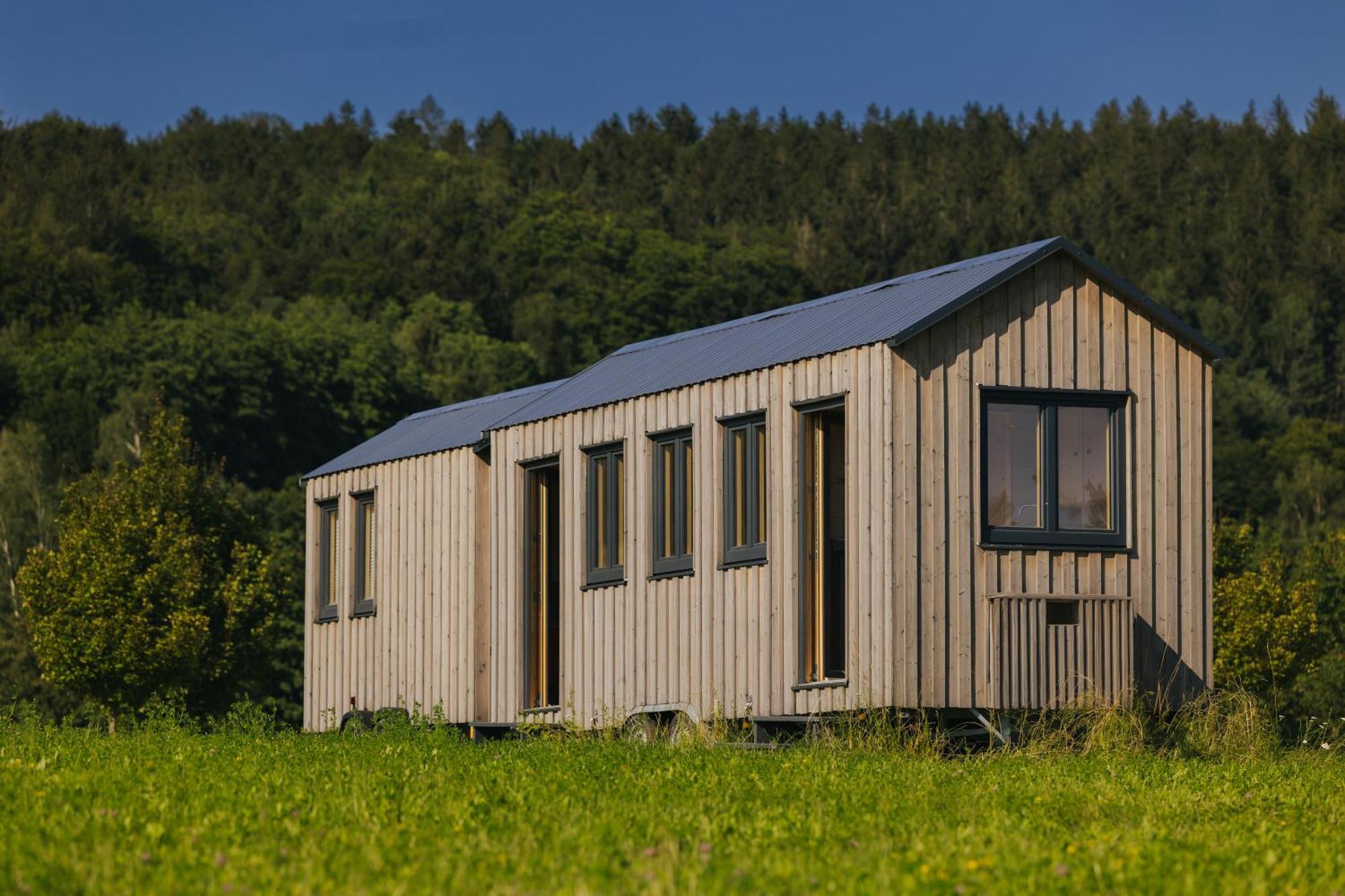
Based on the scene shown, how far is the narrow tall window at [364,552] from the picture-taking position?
2686cm

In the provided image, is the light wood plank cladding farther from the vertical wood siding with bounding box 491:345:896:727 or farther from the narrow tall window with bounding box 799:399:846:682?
the narrow tall window with bounding box 799:399:846:682

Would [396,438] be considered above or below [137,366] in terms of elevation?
below

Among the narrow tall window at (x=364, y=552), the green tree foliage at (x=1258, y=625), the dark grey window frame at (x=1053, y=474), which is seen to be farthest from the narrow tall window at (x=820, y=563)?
the green tree foliage at (x=1258, y=625)

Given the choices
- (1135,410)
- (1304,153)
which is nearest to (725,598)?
(1135,410)

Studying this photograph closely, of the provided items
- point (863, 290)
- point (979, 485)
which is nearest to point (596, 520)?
point (863, 290)

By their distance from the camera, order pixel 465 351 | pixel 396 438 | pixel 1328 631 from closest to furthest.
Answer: pixel 396 438 → pixel 1328 631 → pixel 465 351

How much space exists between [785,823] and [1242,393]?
8672 cm

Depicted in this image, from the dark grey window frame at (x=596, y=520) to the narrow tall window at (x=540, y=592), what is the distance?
1.22m

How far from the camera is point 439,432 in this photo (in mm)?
26797

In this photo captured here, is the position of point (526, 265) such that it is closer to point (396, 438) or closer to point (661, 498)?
point (396, 438)

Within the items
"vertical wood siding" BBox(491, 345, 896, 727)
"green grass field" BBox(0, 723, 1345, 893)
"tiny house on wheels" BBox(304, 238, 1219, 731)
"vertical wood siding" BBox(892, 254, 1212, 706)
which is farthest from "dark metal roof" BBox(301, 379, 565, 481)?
"green grass field" BBox(0, 723, 1345, 893)

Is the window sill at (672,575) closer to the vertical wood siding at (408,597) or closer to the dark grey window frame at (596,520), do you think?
the dark grey window frame at (596,520)

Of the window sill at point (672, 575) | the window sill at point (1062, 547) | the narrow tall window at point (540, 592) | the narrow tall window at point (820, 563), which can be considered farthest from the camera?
the narrow tall window at point (540, 592)

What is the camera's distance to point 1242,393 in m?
93.8
